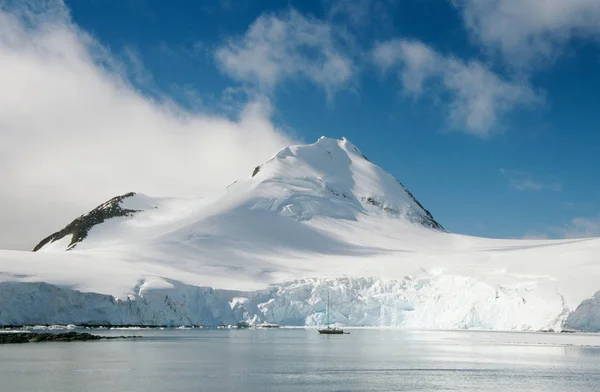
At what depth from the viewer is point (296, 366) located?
30734mm

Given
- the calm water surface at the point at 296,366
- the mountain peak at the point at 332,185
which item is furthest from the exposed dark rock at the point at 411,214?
the calm water surface at the point at 296,366

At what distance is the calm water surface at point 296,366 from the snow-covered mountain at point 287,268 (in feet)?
42.9

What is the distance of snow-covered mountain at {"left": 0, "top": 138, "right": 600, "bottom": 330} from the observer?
5591 cm

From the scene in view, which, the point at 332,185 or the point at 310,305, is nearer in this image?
the point at 310,305

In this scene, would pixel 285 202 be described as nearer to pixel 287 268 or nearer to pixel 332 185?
pixel 332 185

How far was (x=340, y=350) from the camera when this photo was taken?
40219 millimetres

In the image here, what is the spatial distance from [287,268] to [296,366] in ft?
144

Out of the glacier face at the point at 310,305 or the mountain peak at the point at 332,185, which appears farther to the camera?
the mountain peak at the point at 332,185

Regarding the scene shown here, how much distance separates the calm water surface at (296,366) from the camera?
24562mm

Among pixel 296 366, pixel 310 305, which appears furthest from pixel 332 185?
pixel 296 366

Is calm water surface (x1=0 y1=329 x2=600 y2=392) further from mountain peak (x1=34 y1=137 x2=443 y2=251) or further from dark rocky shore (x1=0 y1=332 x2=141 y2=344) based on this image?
mountain peak (x1=34 y1=137 x2=443 y2=251)

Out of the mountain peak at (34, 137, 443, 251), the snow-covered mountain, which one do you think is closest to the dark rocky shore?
the snow-covered mountain

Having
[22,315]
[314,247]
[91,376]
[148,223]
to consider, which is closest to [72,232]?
[148,223]

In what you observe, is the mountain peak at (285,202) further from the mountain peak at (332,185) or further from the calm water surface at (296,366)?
the calm water surface at (296,366)
